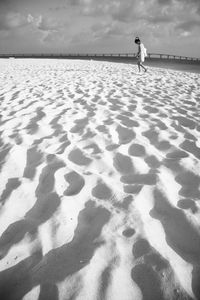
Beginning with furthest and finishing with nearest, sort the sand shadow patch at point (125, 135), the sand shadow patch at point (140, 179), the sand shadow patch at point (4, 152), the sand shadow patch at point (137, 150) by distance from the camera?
the sand shadow patch at point (125, 135) < the sand shadow patch at point (137, 150) < the sand shadow patch at point (4, 152) < the sand shadow patch at point (140, 179)

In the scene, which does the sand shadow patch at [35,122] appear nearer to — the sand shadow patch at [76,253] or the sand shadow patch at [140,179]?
the sand shadow patch at [140,179]

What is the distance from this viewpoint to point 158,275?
1.44 m

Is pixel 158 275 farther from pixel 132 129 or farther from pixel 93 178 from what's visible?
pixel 132 129

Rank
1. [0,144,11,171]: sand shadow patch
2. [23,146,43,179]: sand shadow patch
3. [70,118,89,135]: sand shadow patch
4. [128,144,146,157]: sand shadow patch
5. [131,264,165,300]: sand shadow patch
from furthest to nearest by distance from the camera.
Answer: [70,118,89,135]: sand shadow patch < [128,144,146,157]: sand shadow patch < [0,144,11,171]: sand shadow patch < [23,146,43,179]: sand shadow patch < [131,264,165,300]: sand shadow patch

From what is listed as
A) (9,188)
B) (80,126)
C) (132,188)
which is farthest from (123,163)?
(80,126)

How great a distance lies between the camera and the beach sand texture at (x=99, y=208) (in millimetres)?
1427

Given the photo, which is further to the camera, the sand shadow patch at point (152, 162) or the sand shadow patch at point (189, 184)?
the sand shadow patch at point (152, 162)

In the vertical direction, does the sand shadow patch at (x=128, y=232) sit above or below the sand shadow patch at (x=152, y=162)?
below

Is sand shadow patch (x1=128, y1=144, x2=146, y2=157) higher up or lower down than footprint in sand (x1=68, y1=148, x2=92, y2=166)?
higher up

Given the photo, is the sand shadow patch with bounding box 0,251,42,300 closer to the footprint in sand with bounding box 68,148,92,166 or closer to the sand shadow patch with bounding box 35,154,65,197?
the sand shadow patch with bounding box 35,154,65,197

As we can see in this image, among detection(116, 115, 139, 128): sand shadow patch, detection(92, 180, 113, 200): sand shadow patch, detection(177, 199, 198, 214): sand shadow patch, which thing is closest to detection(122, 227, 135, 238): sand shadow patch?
detection(92, 180, 113, 200): sand shadow patch

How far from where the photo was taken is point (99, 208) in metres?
1.98

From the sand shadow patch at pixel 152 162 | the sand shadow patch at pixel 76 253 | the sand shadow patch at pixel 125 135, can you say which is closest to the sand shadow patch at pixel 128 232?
the sand shadow patch at pixel 76 253

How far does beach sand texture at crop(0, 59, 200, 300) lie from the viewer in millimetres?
1427
